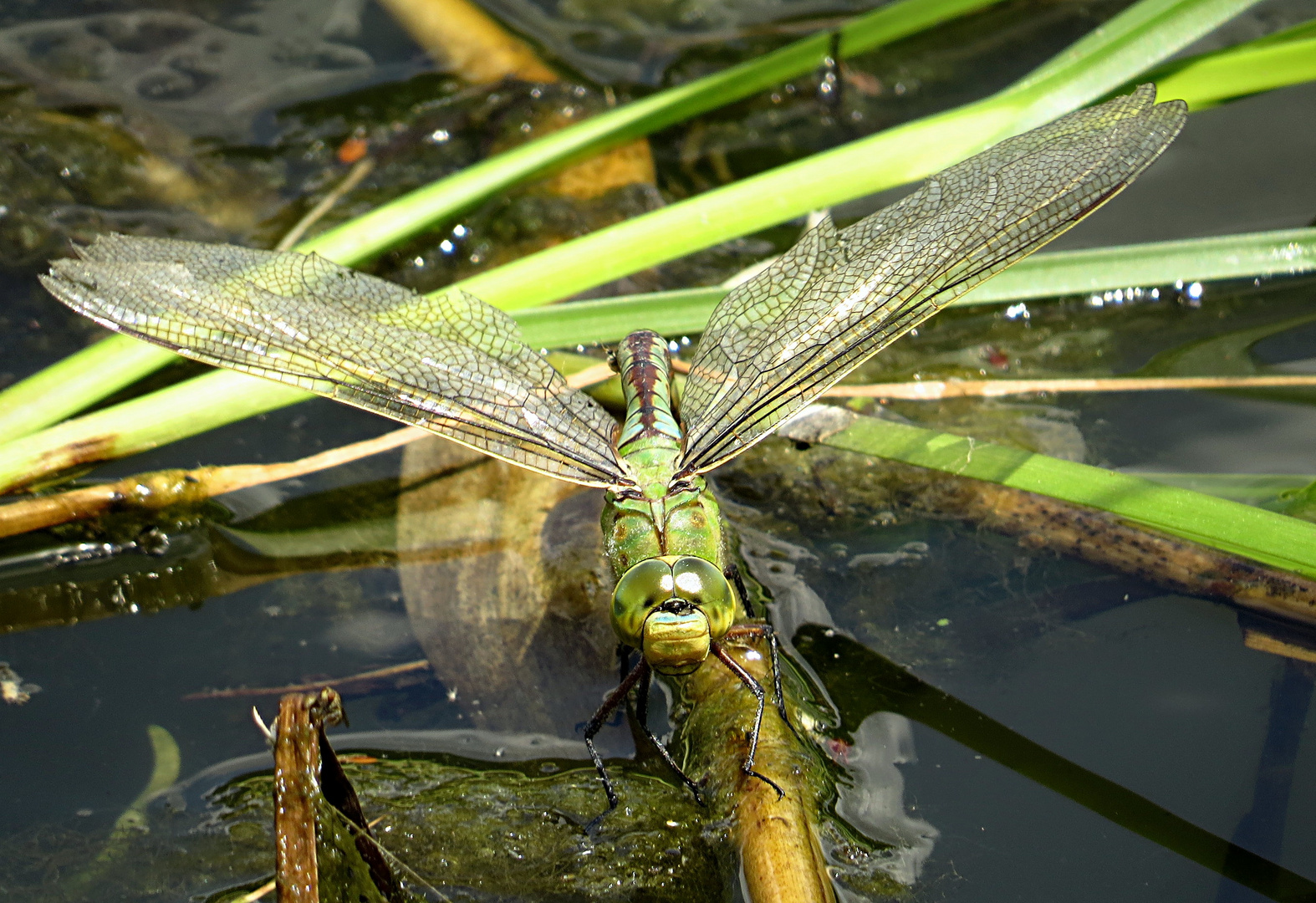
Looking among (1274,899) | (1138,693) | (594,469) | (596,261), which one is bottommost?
(1274,899)

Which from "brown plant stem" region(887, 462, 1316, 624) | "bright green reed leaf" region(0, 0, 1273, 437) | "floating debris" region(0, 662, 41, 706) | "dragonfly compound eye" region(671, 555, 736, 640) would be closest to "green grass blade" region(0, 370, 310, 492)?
"bright green reed leaf" region(0, 0, 1273, 437)

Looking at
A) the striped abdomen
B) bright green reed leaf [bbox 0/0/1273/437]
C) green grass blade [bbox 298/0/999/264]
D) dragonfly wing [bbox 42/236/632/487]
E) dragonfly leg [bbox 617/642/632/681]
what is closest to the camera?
dragonfly leg [bbox 617/642/632/681]

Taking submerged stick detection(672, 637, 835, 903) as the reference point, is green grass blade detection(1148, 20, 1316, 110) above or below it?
above

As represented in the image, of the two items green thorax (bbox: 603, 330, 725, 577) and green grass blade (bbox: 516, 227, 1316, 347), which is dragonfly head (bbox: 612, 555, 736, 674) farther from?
green grass blade (bbox: 516, 227, 1316, 347)

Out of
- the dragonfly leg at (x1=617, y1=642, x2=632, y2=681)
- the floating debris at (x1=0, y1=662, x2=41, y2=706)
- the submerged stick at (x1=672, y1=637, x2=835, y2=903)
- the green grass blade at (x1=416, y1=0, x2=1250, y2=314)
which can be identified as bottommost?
the submerged stick at (x1=672, y1=637, x2=835, y2=903)

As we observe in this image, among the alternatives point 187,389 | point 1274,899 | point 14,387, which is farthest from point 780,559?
point 14,387

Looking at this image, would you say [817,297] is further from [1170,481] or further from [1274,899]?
[1274,899]
